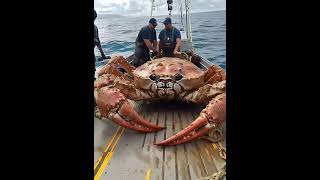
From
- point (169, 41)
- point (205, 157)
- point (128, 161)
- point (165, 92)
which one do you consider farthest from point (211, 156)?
point (169, 41)

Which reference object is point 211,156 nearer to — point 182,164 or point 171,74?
point 182,164

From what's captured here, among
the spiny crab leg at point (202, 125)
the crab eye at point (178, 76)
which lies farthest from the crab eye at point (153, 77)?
the spiny crab leg at point (202, 125)

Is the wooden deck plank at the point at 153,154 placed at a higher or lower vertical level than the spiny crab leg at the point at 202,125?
lower

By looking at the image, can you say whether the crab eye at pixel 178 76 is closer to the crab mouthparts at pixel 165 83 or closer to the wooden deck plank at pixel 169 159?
the crab mouthparts at pixel 165 83

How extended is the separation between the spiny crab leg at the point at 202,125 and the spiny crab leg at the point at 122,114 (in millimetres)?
620

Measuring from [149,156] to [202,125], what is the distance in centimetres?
96

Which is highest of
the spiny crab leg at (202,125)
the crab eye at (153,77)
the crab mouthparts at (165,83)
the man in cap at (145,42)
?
the man in cap at (145,42)

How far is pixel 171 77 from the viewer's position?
17.4 ft

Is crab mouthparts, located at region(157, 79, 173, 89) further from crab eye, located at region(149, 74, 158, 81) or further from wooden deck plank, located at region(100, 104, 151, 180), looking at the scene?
wooden deck plank, located at region(100, 104, 151, 180)

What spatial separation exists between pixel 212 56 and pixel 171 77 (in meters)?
14.1

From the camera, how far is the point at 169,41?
Result: 26.5 ft

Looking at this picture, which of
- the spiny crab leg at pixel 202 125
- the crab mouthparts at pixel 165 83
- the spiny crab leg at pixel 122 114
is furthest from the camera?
the crab mouthparts at pixel 165 83

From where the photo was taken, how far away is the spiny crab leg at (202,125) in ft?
13.6

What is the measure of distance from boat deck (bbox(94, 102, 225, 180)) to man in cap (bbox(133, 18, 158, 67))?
3.43 meters
